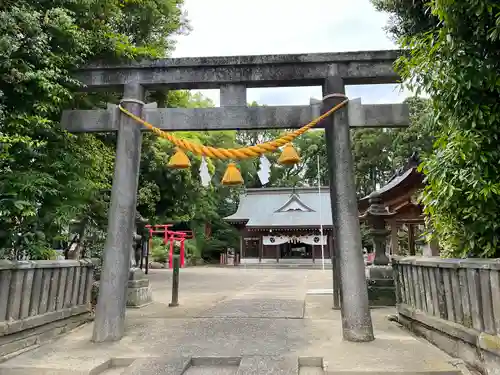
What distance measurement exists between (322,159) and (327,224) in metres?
14.3

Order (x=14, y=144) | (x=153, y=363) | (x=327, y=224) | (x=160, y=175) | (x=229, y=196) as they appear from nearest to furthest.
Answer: (x=153, y=363)
(x=14, y=144)
(x=160, y=175)
(x=327, y=224)
(x=229, y=196)

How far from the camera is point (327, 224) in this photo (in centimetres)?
2662

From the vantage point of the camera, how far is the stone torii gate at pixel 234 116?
4.73m

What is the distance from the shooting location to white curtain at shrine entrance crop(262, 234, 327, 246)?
1061 inches

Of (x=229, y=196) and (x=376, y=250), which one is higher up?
(x=229, y=196)

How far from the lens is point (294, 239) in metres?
27.6

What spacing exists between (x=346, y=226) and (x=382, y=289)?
154 inches

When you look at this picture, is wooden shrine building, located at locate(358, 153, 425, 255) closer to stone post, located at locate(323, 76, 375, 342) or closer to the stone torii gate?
→ the stone torii gate

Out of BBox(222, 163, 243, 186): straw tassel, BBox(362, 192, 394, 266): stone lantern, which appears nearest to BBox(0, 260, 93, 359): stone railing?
BBox(222, 163, 243, 186): straw tassel

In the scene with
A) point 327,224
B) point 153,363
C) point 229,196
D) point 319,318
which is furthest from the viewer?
point 229,196

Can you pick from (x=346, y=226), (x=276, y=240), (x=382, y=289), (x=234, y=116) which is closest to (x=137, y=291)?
(x=234, y=116)

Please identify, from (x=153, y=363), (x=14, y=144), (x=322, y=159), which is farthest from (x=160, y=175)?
(x=322, y=159)

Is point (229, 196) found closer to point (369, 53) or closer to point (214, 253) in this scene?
point (214, 253)

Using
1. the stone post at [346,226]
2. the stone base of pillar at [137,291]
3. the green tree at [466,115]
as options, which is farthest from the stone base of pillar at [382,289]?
the stone base of pillar at [137,291]
